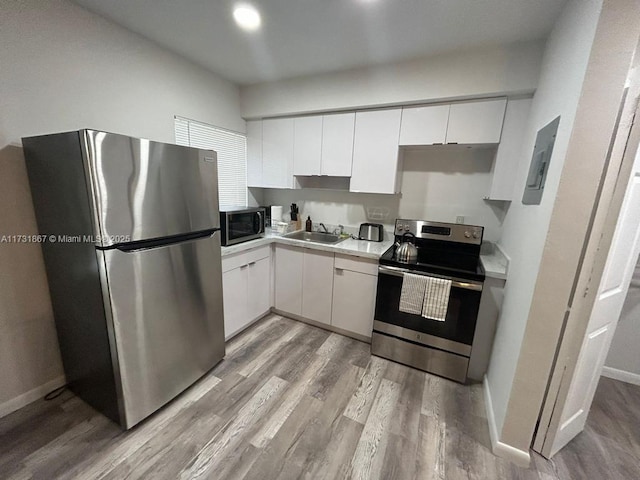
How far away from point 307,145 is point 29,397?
9.43ft

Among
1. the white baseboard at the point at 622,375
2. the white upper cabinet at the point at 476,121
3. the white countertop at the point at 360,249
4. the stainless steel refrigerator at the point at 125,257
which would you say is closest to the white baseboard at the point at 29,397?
the stainless steel refrigerator at the point at 125,257

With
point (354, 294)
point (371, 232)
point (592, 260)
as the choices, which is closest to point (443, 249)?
point (371, 232)

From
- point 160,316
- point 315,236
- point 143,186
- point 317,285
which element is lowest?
point 317,285

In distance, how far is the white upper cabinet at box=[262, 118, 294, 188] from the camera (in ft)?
9.26

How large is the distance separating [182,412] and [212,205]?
4.51 feet

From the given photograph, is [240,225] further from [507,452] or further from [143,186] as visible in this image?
[507,452]

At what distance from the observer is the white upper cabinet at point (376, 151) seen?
2.32 meters

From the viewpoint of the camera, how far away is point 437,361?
80.4 inches

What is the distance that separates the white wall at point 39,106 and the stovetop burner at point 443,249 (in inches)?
92.3

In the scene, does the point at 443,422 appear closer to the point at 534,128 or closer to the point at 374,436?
the point at 374,436

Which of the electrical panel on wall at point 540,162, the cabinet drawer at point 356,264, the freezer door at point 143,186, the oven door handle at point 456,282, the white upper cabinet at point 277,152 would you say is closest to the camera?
the freezer door at point 143,186

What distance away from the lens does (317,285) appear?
2.56 meters

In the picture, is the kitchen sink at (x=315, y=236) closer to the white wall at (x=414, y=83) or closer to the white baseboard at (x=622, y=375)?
the white wall at (x=414, y=83)

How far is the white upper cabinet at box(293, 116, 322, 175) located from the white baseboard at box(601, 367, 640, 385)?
9.91 feet
